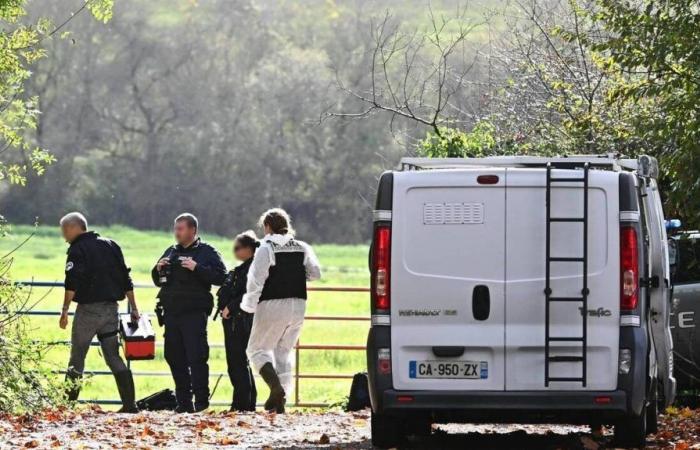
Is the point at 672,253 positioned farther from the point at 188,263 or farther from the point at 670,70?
the point at 188,263

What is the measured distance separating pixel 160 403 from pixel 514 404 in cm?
662

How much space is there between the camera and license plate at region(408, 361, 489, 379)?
32.2 feet

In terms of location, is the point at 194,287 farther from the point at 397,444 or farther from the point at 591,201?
the point at 591,201

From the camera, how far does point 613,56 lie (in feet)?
42.7

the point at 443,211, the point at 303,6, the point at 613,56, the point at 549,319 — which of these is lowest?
the point at 549,319

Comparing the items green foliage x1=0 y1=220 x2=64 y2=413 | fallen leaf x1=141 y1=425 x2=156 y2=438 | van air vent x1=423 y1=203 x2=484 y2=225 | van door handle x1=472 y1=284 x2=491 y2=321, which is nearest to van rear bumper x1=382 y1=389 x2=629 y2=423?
van door handle x1=472 y1=284 x2=491 y2=321

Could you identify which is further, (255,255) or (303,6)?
(303,6)

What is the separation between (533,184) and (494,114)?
932 centimetres

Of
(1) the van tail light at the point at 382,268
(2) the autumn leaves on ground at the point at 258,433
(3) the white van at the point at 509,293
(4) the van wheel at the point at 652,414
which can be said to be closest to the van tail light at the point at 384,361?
(3) the white van at the point at 509,293

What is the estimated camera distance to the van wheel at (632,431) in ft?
33.8

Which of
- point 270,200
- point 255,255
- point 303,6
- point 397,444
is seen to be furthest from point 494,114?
point 303,6

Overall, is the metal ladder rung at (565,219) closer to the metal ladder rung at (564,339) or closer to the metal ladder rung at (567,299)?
the metal ladder rung at (567,299)

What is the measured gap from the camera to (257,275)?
1412 cm

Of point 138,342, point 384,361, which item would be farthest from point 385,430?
point 138,342
